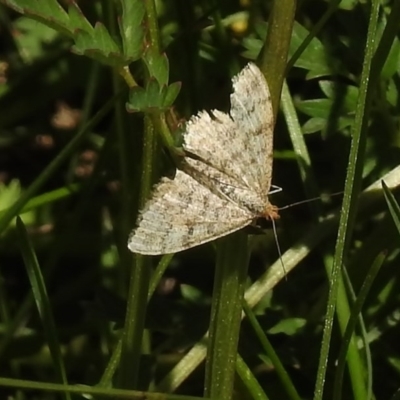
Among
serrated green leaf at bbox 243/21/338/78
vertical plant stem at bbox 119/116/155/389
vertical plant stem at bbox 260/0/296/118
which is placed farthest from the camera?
serrated green leaf at bbox 243/21/338/78

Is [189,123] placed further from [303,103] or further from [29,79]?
[29,79]

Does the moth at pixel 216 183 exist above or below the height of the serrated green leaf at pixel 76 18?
below

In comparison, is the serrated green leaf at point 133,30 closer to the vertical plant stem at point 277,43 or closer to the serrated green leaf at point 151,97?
the serrated green leaf at point 151,97

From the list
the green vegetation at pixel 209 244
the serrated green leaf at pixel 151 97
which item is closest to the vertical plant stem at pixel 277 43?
the green vegetation at pixel 209 244

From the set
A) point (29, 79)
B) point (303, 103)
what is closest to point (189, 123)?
point (303, 103)

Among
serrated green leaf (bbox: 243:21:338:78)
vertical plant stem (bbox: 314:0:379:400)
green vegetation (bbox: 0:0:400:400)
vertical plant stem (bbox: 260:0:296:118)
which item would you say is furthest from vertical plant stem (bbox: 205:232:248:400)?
serrated green leaf (bbox: 243:21:338:78)

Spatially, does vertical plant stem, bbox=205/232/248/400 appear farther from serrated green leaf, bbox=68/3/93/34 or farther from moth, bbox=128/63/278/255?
serrated green leaf, bbox=68/3/93/34

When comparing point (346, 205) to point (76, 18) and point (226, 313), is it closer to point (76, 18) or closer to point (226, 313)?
point (226, 313)
